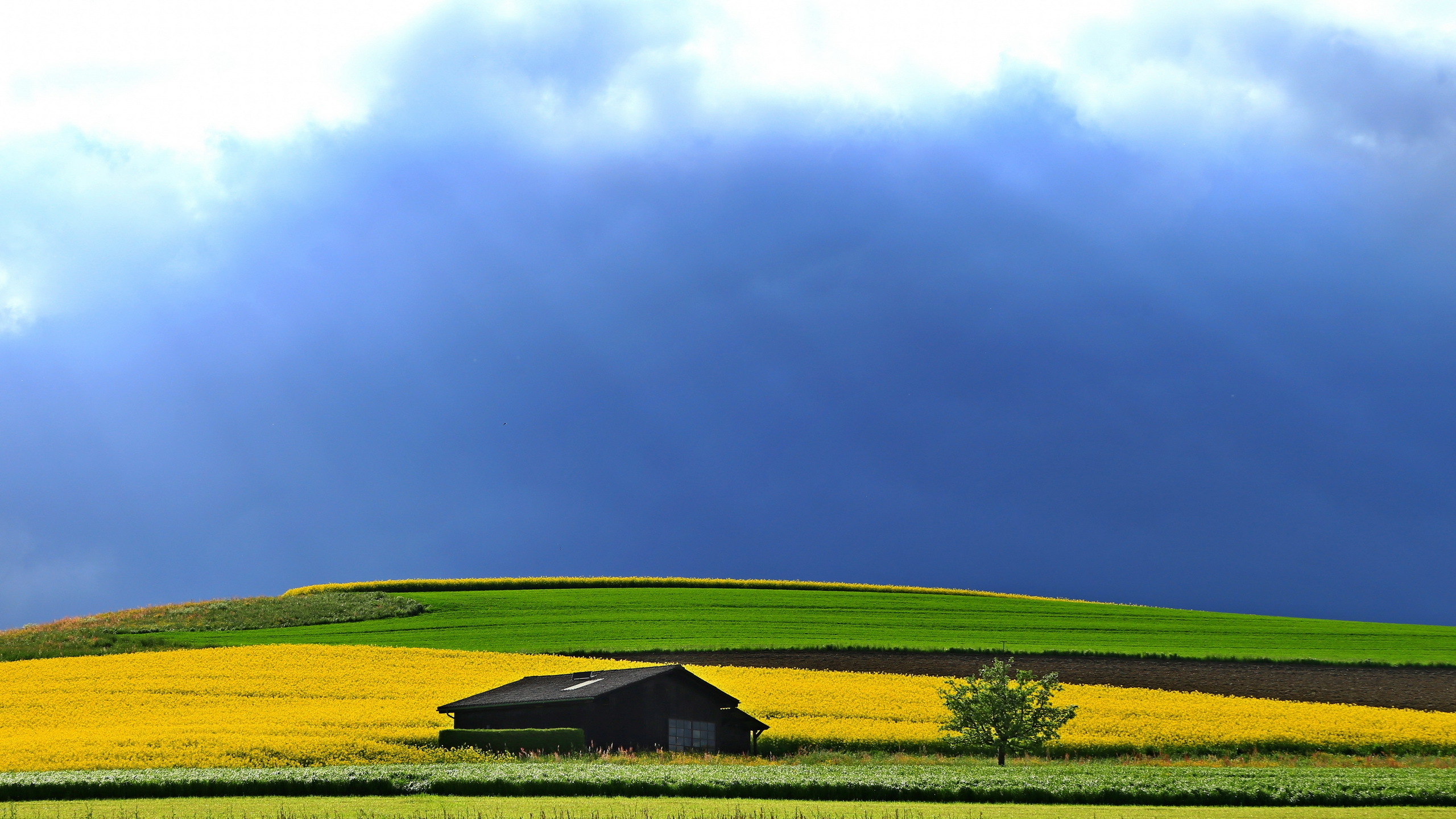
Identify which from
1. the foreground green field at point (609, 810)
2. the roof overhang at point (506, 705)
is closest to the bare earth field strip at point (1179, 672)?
the roof overhang at point (506, 705)

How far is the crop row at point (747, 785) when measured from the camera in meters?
23.8

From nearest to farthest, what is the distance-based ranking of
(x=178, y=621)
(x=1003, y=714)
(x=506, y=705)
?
1. (x=1003, y=714)
2. (x=506, y=705)
3. (x=178, y=621)

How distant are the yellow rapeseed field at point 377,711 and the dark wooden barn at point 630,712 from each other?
1.25 m

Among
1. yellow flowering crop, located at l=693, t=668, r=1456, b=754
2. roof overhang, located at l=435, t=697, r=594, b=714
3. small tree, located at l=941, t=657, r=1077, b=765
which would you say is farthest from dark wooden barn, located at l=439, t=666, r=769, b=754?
small tree, located at l=941, t=657, r=1077, b=765

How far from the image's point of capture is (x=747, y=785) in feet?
80.2

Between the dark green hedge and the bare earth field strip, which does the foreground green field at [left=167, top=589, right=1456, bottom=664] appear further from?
the dark green hedge

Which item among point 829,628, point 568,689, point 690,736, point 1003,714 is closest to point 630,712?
point 568,689

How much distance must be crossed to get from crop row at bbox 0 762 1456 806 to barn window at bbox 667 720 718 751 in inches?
382

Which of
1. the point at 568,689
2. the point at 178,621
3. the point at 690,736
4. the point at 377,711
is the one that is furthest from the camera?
the point at 178,621

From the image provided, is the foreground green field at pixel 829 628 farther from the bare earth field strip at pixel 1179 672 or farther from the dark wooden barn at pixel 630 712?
the dark wooden barn at pixel 630 712

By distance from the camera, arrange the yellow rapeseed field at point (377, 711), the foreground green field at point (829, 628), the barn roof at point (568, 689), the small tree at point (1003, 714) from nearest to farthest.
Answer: the yellow rapeseed field at point (377, 711)
the small tree at point (1003, 714)
the barn roof at point (568, 689)
the foreground green field at point (829, 628)

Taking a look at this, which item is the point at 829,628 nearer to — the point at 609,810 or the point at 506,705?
the point at 506,705

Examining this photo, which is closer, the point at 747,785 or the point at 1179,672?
the point at 747,785

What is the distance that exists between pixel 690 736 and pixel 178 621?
140ft
